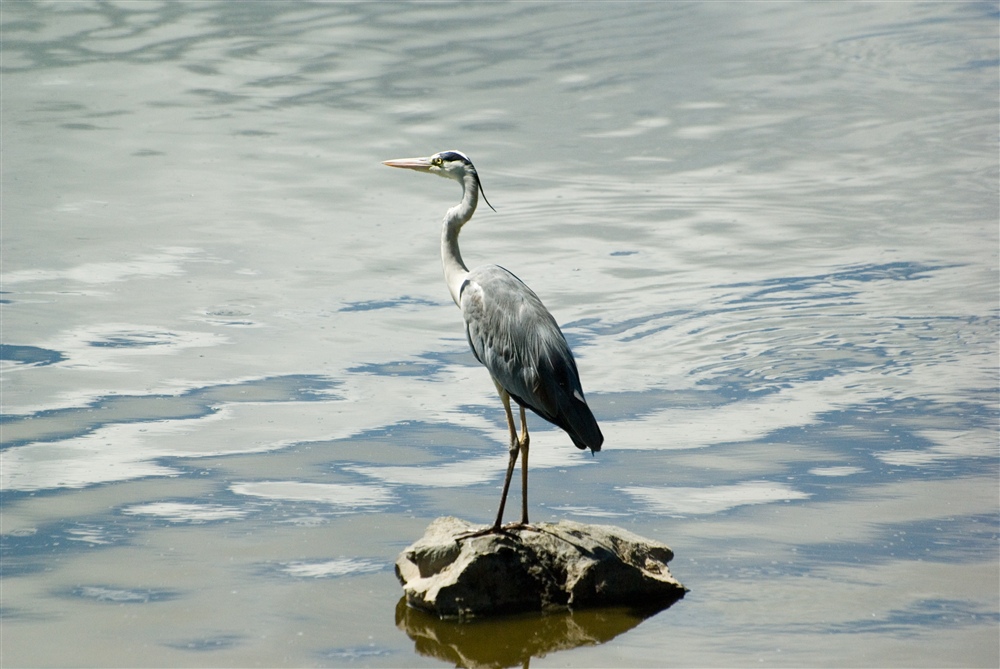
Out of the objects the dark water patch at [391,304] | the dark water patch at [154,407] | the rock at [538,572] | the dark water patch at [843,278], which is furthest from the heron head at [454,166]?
the dark water patch at [843,278]

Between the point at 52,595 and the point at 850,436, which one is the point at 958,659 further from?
the point at 52,595

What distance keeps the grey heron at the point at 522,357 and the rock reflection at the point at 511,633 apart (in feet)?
1.52

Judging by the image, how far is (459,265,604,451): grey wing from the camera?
590cm

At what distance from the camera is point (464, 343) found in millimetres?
9734

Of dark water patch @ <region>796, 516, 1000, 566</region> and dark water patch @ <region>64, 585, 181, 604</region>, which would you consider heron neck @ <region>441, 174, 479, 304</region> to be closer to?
dark water patch @ <region>64, 585, 181, 604</region>

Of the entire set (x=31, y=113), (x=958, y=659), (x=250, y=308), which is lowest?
(x=958, y=659)

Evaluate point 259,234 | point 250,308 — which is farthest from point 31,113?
point 250,308

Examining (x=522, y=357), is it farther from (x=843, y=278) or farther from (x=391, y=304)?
(x=843, y=278)

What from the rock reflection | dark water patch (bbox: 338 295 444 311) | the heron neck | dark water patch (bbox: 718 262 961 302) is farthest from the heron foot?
dark water patch (bbox: 718 262 961 302)

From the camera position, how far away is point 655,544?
5941 mm

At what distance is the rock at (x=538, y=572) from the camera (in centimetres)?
559

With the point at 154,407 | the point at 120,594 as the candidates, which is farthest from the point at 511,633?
the point at 154,407

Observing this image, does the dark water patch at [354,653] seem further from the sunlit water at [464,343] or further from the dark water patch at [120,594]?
the dark water patch at [120,594]

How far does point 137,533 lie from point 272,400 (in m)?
2.00
